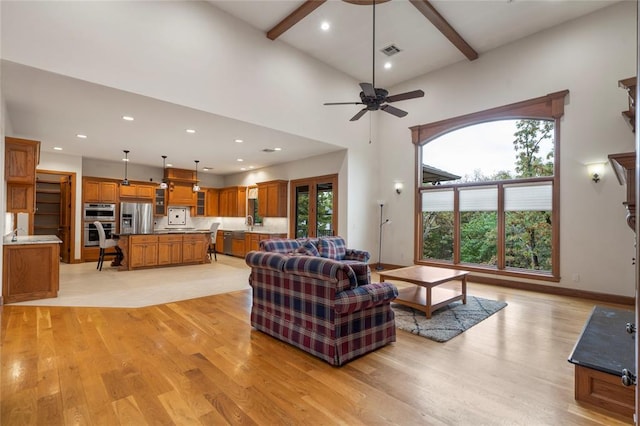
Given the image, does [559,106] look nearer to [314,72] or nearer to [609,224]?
[609,224]

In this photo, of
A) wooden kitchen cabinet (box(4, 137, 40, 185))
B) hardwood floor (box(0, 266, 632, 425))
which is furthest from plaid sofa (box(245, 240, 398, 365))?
wooden kitchen cabinet (box(4, 137, 40, 185))

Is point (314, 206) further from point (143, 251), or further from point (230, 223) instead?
point (230, 223)

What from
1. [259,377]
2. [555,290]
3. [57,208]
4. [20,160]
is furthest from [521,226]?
[57,208]

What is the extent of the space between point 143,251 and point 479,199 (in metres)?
7.79

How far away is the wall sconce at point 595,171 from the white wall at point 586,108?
0.23 ft

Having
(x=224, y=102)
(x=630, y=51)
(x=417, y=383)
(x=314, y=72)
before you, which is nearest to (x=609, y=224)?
(x=630, y=51)

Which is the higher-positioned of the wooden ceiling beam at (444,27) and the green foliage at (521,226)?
the wooden ceiling beam at (444,27)

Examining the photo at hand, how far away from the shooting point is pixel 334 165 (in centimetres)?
735

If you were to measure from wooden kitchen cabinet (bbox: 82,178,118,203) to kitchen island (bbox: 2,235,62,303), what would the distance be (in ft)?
13.9

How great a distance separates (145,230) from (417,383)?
9293 mm

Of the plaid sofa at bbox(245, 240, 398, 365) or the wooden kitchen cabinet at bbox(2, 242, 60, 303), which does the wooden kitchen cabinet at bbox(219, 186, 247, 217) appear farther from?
the plaid sofa at bbox(245, 240, 398, 365)

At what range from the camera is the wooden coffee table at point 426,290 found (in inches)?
151

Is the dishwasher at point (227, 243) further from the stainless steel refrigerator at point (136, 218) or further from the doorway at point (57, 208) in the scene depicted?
the doorway at point (57, 208)

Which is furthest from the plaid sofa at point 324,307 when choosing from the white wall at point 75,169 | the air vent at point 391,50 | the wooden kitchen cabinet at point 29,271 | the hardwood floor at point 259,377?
the white wall at point 75,169
